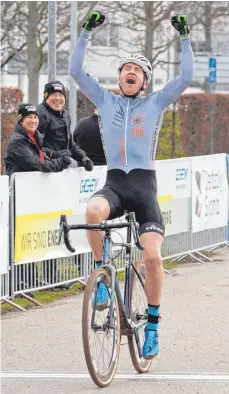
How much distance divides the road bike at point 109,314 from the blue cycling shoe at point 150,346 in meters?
0.04

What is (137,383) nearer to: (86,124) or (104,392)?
(104,392)

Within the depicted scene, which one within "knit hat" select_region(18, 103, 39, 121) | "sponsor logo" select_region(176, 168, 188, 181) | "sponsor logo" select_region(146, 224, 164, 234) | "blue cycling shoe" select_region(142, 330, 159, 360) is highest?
"knit hat" select_region(18, 103, 39, 121)

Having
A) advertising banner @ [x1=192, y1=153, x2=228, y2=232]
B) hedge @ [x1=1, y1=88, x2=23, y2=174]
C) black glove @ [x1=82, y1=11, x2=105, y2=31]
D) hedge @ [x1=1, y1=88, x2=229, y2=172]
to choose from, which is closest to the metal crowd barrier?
advertising banner @ [x1=192, y1=153, x2=228, y2=232]

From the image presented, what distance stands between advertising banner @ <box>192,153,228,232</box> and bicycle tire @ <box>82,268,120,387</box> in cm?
790

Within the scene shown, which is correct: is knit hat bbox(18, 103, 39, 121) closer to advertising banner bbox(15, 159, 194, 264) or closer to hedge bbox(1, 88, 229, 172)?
advertising banner bbox(15, 159, 194, 264)

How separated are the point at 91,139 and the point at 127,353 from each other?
4766mm

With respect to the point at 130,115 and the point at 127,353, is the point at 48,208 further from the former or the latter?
the point at 130,115

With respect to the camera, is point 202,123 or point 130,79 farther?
point 202,123

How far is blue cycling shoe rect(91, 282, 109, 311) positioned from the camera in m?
7.38

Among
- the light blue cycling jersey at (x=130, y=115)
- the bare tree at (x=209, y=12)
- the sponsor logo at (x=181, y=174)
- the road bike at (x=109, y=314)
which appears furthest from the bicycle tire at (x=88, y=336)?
the bare tree at (x=209, y=12)

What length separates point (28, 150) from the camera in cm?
1166

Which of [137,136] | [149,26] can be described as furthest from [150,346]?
[149,26]

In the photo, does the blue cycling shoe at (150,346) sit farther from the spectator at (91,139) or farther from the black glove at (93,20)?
the spectator at (91,139)

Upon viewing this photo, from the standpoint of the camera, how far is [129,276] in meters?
7.94
